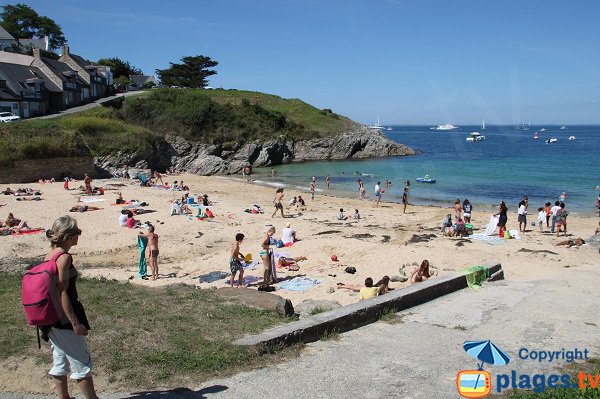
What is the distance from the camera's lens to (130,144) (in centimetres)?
4528

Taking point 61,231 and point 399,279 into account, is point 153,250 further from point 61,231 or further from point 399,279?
point 61,231

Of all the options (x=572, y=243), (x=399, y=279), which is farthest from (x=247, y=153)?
(x=399, y=279)

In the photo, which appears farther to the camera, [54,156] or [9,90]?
[9,90]

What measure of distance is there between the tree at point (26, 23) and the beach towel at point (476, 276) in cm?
8546

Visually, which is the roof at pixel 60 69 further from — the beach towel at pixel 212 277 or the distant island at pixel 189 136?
the beach towel at pixel 212 277

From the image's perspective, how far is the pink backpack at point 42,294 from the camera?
158 inches

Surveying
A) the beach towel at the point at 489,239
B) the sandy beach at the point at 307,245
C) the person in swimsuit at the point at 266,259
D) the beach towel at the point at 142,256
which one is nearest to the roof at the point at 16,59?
the sandy beach at the point at 307,245

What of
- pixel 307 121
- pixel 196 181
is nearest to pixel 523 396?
pixel 196 181

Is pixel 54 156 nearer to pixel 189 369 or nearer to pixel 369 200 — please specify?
pixel 369 200

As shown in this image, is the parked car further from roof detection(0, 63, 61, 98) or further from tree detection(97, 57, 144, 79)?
tree detection(97, 57, 144, 79)

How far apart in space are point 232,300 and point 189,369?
301 centimetres

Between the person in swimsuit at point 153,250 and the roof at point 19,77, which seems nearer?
the person in swimsuit at point 153,250

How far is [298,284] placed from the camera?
12695 millimetres

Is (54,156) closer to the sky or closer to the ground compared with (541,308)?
closer to the sky
